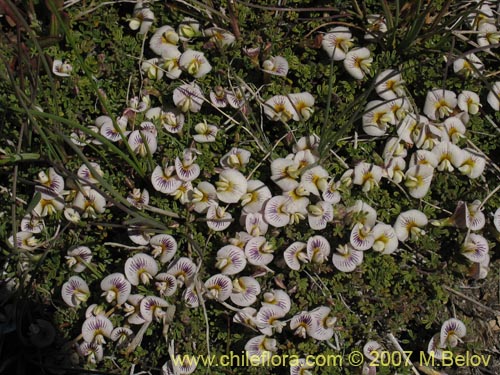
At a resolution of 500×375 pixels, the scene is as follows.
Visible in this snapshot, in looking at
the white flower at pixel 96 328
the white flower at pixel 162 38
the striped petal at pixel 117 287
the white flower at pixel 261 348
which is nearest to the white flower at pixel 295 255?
the white flower at pixel 261 348

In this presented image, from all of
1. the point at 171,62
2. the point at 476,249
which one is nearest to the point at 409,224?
the point at 476,249

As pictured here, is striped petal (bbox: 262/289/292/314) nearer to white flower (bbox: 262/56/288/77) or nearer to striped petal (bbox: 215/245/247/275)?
striped petal (bbox: 215/245/247/275)

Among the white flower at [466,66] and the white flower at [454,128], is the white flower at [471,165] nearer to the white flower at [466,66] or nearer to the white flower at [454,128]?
the white flower at [454,128]

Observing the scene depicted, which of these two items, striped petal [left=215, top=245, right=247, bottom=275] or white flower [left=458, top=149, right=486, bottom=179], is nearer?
striped petal [left=215, top=245, right=247, bottom=275]

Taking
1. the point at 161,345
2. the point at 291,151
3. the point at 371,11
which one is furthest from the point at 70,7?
the point at 161,345

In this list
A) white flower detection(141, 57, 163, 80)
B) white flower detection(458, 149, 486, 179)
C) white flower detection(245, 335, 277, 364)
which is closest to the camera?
white flower detection(245, 335, 277, 364)

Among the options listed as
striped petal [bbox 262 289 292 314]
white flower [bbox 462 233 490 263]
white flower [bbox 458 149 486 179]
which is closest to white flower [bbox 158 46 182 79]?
striped petal [bbox 262 289 292 314]

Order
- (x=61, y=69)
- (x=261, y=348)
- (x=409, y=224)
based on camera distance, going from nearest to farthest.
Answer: (x=261, y=348)
(x=409, y=224)
(x=61, y=69)

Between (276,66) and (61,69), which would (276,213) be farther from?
(61,69)

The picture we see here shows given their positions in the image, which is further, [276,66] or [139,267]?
[276,66]
